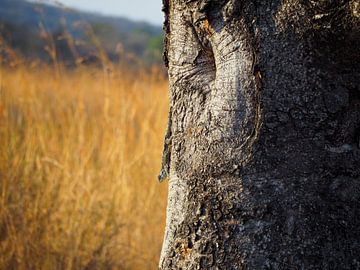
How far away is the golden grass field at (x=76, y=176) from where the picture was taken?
9.65 feet

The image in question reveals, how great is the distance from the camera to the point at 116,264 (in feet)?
10.1

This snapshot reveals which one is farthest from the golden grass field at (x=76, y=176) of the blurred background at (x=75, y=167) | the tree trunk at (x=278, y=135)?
the tree trunk at (x=278, y=135)

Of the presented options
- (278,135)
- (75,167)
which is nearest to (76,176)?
(75,167)

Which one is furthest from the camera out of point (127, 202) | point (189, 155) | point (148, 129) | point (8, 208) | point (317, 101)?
point (148, 129)

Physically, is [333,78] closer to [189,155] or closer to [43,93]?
[189,155]

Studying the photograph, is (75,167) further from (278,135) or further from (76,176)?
(278,135)

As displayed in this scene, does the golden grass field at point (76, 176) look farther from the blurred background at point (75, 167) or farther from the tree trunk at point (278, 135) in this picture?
the tree trunk at point (278, 135)

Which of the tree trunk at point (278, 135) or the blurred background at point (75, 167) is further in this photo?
the blurred background at point (75, 167)

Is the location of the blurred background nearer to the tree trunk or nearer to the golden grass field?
the golden grass field

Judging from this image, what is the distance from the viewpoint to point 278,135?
1.10 metres

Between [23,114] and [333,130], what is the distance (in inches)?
119

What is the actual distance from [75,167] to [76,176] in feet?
0.35

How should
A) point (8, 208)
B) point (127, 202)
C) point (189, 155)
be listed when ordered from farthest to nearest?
1. point (127, 202)
2. point (8, 208)
3. point (189, 155)

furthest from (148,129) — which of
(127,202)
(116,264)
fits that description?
(116,264)
